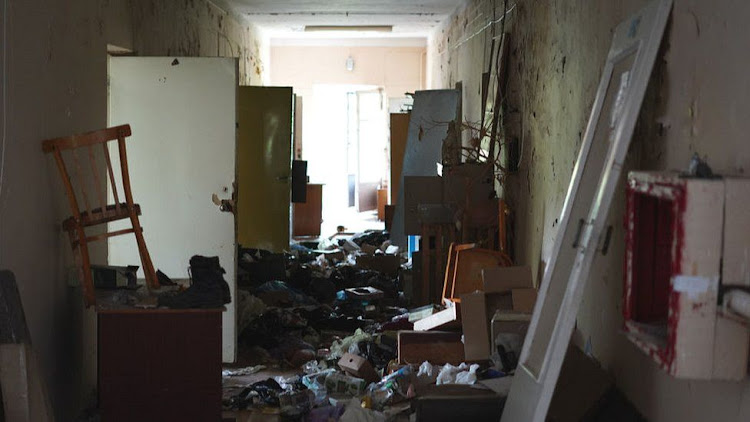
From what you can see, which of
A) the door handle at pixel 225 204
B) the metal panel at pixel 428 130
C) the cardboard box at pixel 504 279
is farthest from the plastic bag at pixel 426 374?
the metal panel at pixel 428 130

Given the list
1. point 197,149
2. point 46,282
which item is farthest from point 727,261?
point 197,149

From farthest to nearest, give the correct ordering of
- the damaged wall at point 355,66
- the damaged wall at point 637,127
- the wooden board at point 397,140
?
the damaged wall at point 355,66
the wooden board at point 397,140
the damaged wall at point 637,127

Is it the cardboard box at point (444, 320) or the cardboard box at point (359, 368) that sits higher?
the cardboard box at point (444, 320)

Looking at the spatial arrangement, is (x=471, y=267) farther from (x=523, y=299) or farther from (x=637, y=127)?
(x=637, y=127)

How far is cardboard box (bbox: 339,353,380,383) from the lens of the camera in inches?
189

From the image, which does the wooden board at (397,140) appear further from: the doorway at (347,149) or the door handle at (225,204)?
the door handle at (225,204)

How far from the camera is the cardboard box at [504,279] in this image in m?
4.61

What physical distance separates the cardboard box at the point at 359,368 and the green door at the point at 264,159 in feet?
14.1

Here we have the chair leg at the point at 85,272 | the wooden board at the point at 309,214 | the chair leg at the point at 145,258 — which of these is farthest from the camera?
the wooden board at the point at 309,214

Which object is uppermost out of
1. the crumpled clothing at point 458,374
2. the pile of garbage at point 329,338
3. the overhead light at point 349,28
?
the overhead light at point 349,28

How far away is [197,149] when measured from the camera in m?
5.63

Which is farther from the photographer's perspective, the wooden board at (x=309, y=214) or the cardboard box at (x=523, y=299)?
the wooden board at (x=309, y=214)

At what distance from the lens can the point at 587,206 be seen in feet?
9.85

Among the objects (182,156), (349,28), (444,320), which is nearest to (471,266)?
(444,320)
